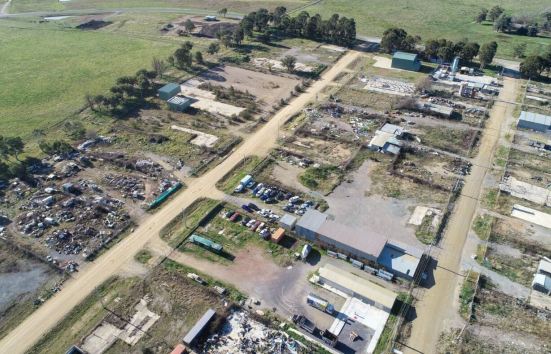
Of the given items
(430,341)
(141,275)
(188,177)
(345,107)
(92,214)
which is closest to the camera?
(430,341)

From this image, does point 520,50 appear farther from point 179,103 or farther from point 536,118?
point 179,103

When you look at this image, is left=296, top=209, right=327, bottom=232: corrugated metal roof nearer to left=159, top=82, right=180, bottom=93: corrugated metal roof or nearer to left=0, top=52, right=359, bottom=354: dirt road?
left=0, top=52, right=359, bottom=354: dirt road

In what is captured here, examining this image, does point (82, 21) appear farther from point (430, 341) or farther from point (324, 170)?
point (430, 341)

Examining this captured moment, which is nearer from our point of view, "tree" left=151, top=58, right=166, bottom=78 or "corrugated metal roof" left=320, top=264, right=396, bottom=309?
"corrugated metal roof" left=320, top=264, right=396, bottom=309

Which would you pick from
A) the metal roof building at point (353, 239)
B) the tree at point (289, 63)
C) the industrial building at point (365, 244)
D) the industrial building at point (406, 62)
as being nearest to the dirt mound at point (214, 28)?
the tree at point (289, 63)

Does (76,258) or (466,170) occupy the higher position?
(466,170)

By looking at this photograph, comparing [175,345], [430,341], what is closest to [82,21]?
[175,345]

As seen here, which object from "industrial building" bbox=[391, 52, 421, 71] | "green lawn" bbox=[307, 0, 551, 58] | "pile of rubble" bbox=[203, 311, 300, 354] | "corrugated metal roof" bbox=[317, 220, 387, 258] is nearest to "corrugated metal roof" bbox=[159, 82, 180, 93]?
"corrugated metal roof" bbox=[317, 220, 387, 258]
